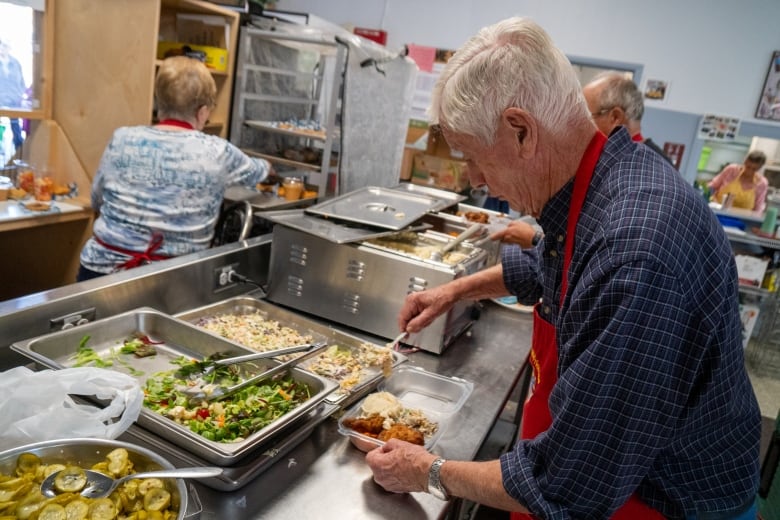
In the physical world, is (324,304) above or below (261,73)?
below

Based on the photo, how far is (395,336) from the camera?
1854 millimetres

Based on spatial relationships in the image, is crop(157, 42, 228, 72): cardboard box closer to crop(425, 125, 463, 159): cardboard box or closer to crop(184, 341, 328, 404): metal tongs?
crop(184, 341, 328, 404): metal tongs

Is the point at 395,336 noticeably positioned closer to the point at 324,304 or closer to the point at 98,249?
the point at 324,304

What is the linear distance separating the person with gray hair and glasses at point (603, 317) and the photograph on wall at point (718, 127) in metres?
5.09

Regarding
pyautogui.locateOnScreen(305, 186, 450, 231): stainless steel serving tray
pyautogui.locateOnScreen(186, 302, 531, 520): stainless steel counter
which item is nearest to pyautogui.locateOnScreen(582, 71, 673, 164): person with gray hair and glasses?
pyautogui.locateOnScreen(305, 186, 450, 231): stainless steel serving tray

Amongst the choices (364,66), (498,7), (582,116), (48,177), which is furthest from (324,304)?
(498,7)

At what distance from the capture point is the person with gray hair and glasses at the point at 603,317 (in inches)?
33.8

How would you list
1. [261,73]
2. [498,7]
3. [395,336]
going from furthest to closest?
[498,7] → [261,73] → [395,336]

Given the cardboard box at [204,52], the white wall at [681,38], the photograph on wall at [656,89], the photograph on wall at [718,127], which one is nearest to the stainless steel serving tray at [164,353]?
the cardboard box at [204,52]

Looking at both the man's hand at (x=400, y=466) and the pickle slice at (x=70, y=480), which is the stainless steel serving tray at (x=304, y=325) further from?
the pickle slice at (x=70, y=480)

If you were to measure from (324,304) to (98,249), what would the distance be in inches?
42.6

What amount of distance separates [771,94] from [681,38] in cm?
94

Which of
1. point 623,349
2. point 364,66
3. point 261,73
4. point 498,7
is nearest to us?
point 623,349

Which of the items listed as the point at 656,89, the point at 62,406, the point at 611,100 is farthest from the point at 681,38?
the point at 62,406
